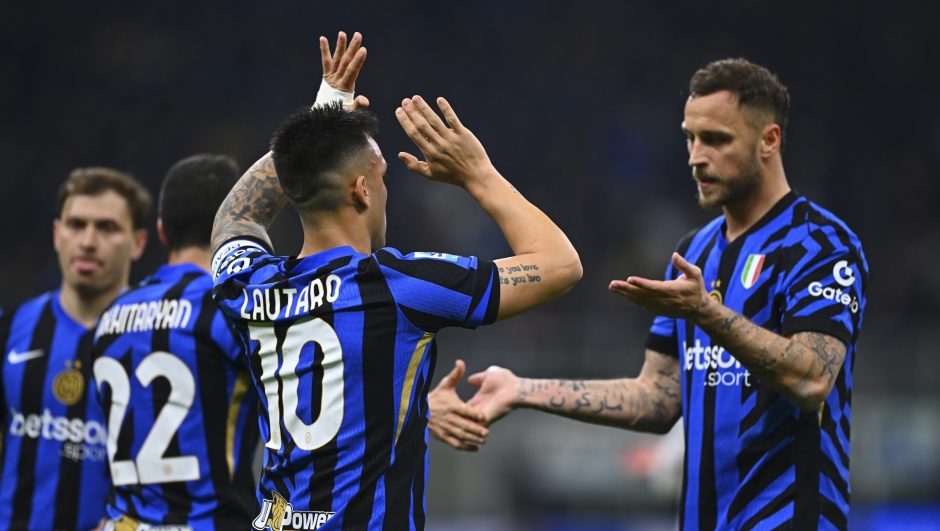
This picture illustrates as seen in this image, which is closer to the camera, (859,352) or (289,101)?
(859,352)

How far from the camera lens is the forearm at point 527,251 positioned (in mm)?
2947

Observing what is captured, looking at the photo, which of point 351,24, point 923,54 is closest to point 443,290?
point 351,24

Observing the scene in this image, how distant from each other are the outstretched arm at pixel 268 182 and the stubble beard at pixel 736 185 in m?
1.42

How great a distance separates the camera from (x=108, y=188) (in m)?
5.02

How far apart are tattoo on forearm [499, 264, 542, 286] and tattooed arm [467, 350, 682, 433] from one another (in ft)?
3.67

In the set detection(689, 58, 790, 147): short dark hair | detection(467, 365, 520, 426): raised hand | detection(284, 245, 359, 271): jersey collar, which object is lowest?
detection(467, 365, 520, 426): raised hand

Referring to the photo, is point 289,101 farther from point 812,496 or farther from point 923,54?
point 812,496

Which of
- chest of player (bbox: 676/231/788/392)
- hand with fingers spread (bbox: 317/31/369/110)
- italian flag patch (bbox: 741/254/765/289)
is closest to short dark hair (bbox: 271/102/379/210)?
hand with fingers spread (bbox: 317/31/369/110)

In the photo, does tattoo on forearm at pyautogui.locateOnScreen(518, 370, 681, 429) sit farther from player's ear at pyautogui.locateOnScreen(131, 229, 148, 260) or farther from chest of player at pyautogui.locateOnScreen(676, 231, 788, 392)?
player's ear at pyautogui.locateOnScreen(131, 229, 148, 260)

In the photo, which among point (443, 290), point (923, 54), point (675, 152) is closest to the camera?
point (443, 290)

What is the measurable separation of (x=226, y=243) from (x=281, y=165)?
17.4 inches

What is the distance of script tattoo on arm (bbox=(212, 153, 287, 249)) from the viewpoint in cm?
347

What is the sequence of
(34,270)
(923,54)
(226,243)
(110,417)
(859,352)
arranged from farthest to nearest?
(923,54) < (34,270) < (859,352) < (110,417) < (226,243)

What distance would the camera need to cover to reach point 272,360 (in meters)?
3.00
